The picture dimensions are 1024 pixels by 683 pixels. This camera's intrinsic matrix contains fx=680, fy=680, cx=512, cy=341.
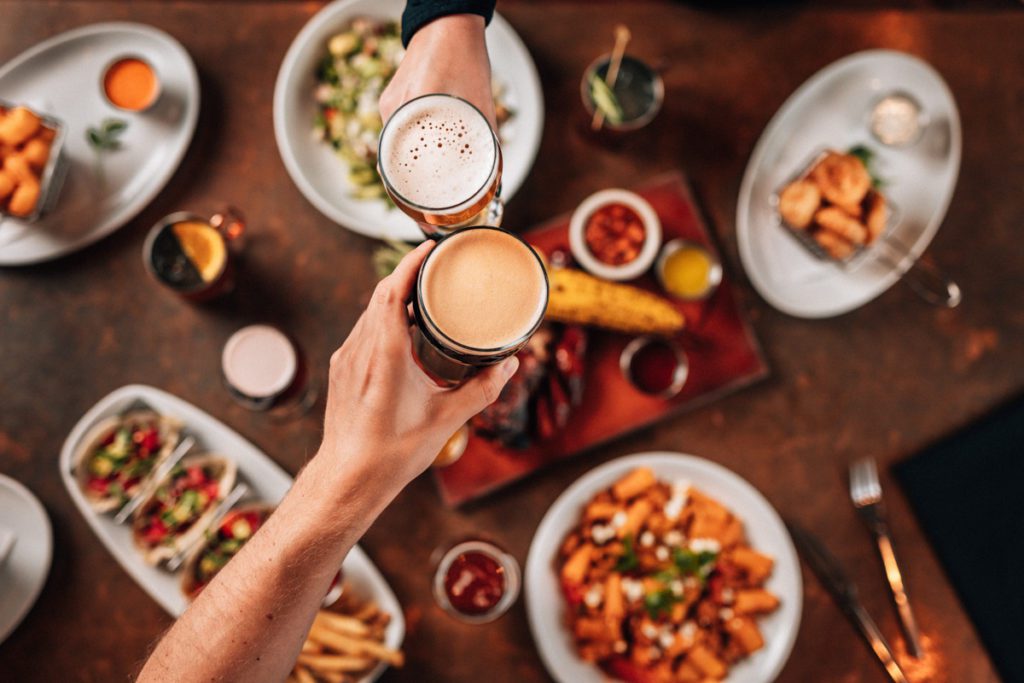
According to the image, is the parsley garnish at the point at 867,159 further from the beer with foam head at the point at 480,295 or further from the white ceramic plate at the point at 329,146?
the beer with foam head at the point at 480,295

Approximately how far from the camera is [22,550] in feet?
7.12

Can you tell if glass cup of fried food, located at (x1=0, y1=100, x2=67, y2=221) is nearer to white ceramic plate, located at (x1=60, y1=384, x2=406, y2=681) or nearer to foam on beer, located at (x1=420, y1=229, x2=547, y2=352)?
white ceramic plate, located at (x1=60, y1=384, x2=406, y2=681)

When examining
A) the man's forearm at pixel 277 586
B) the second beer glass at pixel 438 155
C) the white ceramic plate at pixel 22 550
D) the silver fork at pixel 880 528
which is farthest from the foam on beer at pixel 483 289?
the white ceramic plate at pixel 22 550

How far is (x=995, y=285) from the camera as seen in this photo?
248cm

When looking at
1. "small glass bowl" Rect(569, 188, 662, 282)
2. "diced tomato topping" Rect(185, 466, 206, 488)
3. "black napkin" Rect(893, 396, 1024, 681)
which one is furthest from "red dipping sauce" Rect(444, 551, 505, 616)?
"black napkin" Rect(893, 396, 1024, 681)

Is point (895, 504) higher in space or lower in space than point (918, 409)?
lower

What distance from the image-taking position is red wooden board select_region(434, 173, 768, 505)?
7.32 ft

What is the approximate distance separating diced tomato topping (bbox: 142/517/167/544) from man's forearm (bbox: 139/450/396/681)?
2.33 feet

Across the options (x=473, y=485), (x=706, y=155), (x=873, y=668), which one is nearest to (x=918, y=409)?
(x=873, y=668)

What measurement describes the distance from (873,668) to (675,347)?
127cm

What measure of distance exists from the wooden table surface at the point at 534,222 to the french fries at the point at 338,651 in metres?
0.23

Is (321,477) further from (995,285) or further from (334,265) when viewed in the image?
(995,285)

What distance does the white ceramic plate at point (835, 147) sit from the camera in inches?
92.2

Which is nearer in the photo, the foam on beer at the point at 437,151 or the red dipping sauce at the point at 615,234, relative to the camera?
the foam on beer at the point at 437,151
